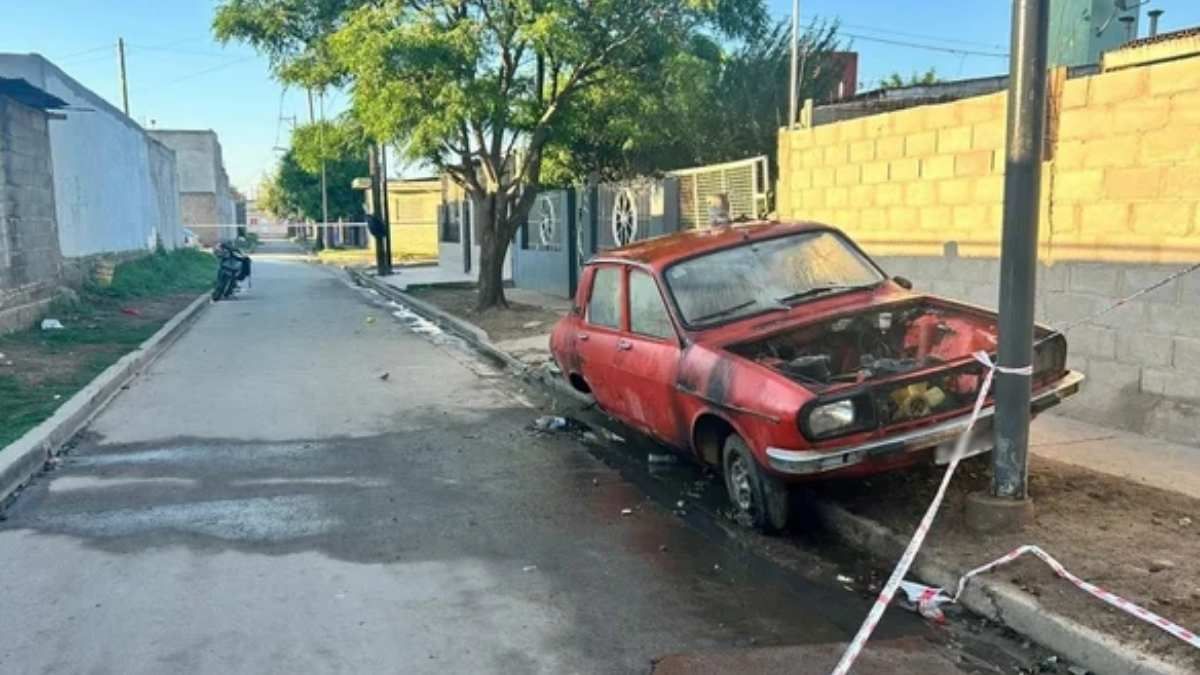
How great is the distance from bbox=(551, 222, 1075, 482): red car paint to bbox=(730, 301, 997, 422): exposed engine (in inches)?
1.1

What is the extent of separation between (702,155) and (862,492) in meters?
15.7

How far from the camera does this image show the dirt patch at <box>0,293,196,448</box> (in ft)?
28.9

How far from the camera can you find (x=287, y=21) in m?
16.5

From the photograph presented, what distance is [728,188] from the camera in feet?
43.0

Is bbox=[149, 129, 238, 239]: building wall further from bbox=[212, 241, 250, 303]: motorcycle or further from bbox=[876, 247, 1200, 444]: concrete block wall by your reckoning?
bbox=[876, 247, 1200, 444]: concrete block wall

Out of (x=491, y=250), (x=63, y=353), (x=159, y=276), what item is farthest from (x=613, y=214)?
(x=159, y=276)

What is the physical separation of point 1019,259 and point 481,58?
11.5 meters

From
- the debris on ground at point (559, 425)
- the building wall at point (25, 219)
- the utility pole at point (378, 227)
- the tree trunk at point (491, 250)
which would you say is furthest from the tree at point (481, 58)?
the utility pole at point (378, 227)

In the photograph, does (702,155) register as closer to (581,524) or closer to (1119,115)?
(1119,115)

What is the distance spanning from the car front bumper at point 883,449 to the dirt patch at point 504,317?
32.8 ft

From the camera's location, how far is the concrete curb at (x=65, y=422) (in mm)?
6762

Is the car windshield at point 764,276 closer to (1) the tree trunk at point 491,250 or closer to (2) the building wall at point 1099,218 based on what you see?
(2) the building wall at point 1099,218

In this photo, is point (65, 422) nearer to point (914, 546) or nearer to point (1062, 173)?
point (914, 546)

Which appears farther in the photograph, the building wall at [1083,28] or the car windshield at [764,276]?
the building wall at [1083,28]
